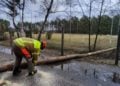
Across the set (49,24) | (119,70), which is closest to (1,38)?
(49,24)

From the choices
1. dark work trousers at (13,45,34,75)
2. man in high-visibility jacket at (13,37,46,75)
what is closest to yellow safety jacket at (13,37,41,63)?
man in high-visibility jacket at (13,37,46,75)

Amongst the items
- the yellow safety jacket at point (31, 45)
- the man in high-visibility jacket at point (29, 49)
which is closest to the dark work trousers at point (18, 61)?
the man in high-visibility jacket at point (29, 49)

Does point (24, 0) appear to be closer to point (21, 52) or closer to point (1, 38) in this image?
point (1, 38)

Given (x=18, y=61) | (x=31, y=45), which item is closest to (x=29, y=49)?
(x=31, y=45)

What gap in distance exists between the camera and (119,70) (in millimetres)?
10453

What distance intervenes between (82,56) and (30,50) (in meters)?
6.37

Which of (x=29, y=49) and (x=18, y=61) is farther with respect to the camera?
(x=18, y=61)

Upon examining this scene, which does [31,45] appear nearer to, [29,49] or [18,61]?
[29,49]

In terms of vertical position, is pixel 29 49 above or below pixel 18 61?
above

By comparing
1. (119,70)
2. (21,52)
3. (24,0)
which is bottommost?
(119,70)

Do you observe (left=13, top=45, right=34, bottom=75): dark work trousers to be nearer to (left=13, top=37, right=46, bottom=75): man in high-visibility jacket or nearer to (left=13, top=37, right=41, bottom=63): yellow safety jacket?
(left=13, top=37, right=46, bottom=75): man in high-visibility jacket

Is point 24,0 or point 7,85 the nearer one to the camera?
point 7,85

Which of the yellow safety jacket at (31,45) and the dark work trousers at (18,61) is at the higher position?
the yellow safety jacket at (31,45)

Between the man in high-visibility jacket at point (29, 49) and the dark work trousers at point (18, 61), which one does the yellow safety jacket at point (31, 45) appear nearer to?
the man in high-visibility jacket at point (29, 49)
